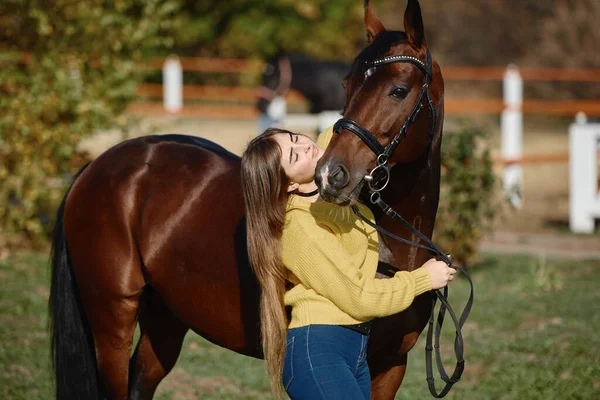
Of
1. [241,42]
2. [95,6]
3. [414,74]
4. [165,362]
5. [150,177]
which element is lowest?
[165,362]

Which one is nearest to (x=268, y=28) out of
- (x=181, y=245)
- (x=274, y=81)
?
(x=274, y=81)

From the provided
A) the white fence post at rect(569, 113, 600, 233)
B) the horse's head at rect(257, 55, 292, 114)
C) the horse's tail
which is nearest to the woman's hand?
the horse's tail

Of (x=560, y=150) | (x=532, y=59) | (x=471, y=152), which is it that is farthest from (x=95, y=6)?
(x=532, y=59)

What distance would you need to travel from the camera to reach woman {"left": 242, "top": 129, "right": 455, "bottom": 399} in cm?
243

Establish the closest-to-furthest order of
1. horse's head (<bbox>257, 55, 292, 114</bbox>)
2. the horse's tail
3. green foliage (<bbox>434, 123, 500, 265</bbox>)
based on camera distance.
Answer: the horse's tail → green foliage (<bbox>434, 123, 500, 265</bbox>) → horse's head (<bbox>257, 55, 292, 114</bbox>)

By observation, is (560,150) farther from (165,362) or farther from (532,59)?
(165,362)

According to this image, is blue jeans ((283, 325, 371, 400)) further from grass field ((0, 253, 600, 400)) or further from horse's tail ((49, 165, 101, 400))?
grass field ((0, 253, 600, 400))

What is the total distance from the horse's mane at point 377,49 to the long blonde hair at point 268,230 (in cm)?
39

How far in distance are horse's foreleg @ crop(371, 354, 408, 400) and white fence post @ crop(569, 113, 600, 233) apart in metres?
6.71

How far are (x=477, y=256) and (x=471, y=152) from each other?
39.1 inches

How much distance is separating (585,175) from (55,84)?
18.8 feet

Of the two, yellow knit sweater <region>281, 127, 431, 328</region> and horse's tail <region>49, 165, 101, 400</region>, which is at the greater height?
yellow knit sweater <region>281, 127, 431, 328</region>

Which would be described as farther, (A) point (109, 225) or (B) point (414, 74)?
(A) point (109, 225)

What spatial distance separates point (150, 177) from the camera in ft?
10.8
